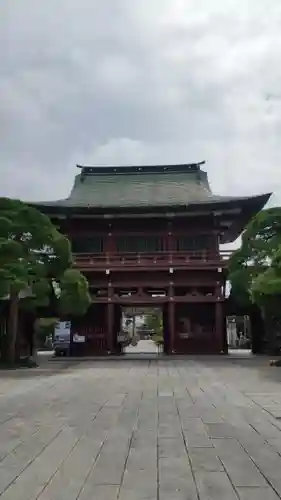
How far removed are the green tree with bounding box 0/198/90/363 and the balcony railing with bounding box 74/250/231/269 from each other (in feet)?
20.9

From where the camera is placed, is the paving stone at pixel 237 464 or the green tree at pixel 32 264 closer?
the paving stone at pixel 237 464

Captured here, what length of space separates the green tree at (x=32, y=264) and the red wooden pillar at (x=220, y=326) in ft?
29.2

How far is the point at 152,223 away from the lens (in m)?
30.6

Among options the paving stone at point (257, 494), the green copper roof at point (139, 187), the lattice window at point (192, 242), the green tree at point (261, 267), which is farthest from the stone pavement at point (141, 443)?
the green copper roof at point (139, 187)

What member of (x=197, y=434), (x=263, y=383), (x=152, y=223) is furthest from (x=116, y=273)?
(x=197, y=434)

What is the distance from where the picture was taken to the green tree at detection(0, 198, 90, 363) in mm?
20391

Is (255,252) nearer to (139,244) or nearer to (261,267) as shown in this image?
(261,267)

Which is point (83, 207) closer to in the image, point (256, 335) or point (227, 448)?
point (256, 335)

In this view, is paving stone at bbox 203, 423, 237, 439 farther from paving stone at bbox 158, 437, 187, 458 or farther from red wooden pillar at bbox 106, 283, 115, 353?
red wooden pillar at bbox 106, 283, 115, 353

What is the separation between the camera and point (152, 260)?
29.3m

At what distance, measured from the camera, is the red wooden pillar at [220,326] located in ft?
93.9

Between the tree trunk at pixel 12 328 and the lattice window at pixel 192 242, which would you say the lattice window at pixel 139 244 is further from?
the tree trunk at pixel 12 328

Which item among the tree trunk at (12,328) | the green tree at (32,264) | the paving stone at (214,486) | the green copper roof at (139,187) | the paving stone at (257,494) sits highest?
the green copper roof at (139,187)

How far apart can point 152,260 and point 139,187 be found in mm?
8261
